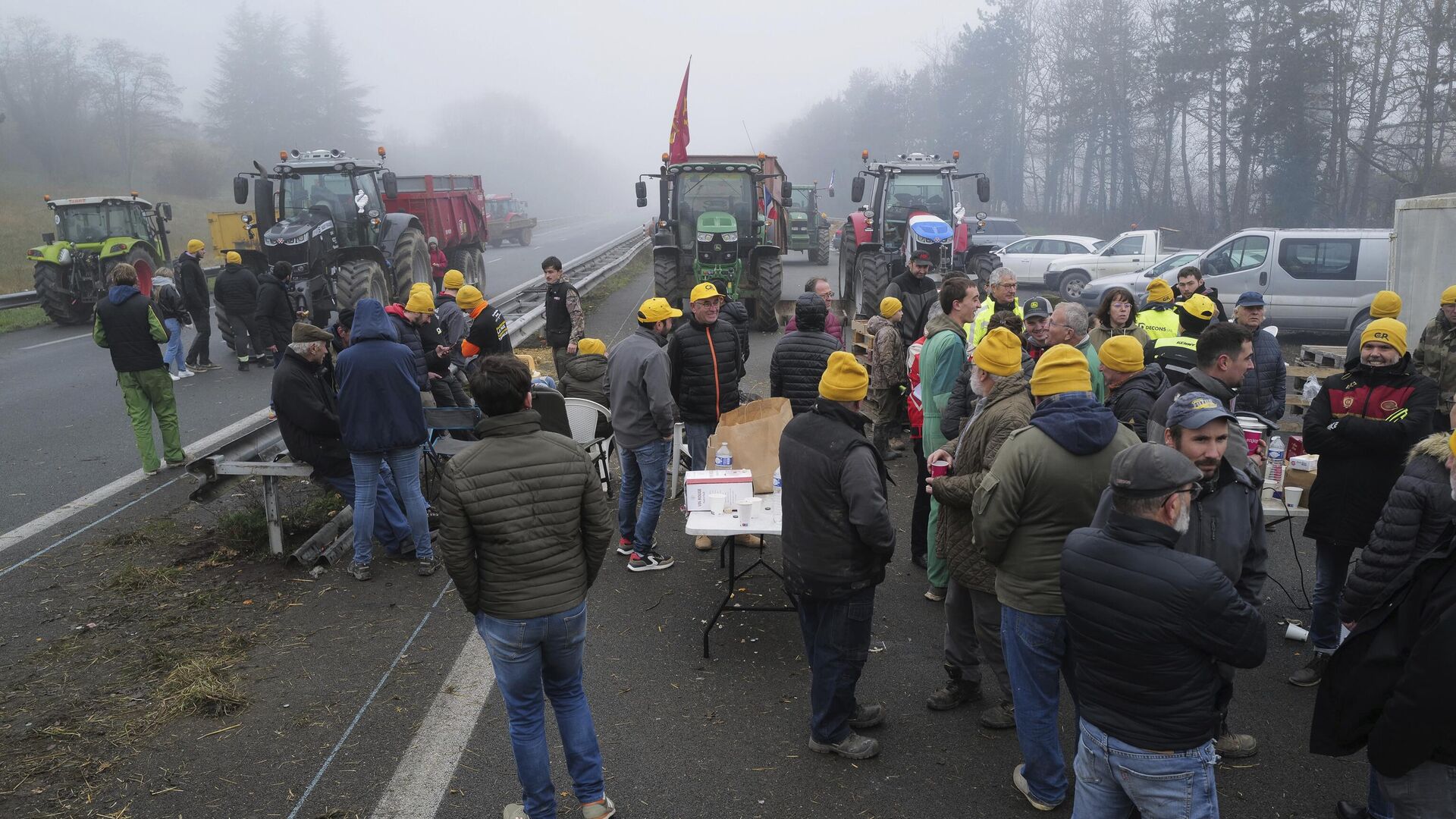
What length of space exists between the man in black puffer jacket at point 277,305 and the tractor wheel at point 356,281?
1667 millimetres

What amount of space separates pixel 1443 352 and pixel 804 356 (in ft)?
14.8

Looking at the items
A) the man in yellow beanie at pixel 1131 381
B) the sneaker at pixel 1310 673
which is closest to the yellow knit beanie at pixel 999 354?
the man in yellow beanie at pixel 1131 381

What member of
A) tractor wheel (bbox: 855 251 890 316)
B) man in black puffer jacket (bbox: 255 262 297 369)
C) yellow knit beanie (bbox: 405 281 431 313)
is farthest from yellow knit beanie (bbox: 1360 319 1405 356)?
man in black puffer jacket (bbox: 255 262 297 369)

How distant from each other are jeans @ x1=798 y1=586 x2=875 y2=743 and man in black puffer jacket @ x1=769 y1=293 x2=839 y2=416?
258 centimetres

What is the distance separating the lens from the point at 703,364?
6.49 m

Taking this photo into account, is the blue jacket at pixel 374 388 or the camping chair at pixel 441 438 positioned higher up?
the blue jacket at pixel 374 388

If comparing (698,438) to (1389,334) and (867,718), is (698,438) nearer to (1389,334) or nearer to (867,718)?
(867,718)

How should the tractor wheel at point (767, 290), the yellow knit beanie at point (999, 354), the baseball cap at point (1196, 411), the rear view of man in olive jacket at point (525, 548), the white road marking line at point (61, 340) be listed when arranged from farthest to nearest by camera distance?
the white road marking line at point (61, 340) < the tractor wheel at point (767, 290) < the yellow knit beanie at point (999, 354) < the rear view of man in olive jacket at point (525, 548) < the baseball cap at point (1196, 411)

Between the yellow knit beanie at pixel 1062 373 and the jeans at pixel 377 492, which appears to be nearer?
the yellow knit beanie at pixel 1062 373

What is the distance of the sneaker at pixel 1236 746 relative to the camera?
4020mm

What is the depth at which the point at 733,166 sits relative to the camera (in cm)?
1656

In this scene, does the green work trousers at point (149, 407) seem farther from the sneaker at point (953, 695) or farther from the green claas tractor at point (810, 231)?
the green claas tractor at point (810, 231)

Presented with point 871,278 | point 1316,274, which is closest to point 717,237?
point 871,278

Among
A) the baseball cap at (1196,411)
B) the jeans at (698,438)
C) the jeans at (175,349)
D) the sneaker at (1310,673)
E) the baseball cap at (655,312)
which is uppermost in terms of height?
the baseball cap at (655,312)
